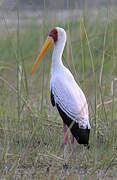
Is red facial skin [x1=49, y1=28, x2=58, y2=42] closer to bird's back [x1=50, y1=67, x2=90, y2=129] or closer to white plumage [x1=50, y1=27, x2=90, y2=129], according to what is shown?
white plumage [x1=50, y1=27, x2=90, y2=129]

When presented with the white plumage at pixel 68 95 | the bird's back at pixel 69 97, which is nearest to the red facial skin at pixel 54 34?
the white plumage at pixel 68 95

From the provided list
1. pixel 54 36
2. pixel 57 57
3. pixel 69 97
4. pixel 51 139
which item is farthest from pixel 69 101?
pixel 54 36

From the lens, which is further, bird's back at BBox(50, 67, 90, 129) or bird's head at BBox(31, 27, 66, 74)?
bird's head at BBox(31, 27, 66, 74)

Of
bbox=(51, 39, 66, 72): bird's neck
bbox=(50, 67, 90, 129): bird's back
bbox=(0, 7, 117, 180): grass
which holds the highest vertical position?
bbox=(51, 39, 66, 72): bird's neck

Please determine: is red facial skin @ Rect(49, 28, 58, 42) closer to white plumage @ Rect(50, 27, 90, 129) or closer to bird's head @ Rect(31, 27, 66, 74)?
bird's head @ Rect(31, 27, 66, 74)

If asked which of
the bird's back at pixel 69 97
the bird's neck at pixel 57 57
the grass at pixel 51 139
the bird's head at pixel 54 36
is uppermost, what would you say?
the bird's head at pixel 54 36

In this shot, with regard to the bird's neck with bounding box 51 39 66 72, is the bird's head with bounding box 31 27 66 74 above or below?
above

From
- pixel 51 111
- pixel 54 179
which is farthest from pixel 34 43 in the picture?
pixel 54 179

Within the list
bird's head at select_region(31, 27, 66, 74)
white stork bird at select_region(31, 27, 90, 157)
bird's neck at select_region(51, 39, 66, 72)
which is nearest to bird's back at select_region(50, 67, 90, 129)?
white stork bird at select_region(31, 27, 90, 157)

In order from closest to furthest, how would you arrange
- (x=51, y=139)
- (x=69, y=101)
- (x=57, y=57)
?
(x=69, y=101) → (x=51, y=139) → (x=57, y=57)

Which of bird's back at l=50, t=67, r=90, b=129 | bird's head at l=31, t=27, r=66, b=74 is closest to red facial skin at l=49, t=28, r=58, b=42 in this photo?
bird's head at l=31, t=27, r=66, b=74

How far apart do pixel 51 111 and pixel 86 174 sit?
1328 mm

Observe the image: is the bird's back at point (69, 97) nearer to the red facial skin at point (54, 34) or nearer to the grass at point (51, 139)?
the grass at point (51, 139)

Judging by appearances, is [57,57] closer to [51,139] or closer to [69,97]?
[69,97]
